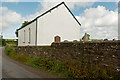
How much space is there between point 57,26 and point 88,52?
9.93m

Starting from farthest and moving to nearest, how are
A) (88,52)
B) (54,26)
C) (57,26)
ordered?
(57,26), (54,26), (88,52)

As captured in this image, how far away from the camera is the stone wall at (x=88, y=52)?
4.33m

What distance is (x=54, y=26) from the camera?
14.3m

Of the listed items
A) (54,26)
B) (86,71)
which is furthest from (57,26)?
(86,71)

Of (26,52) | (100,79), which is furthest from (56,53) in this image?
(26,52)

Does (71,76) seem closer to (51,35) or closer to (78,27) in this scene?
(51,35)

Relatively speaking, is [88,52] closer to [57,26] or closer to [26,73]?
[26,73]

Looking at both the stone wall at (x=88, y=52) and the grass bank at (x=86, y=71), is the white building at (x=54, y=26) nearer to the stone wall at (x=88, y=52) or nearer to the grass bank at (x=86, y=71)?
the stone wall at (x=88, y=52)

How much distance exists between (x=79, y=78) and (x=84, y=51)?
160 cm

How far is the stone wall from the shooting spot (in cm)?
433

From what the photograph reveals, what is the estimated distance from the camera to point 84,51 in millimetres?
5480

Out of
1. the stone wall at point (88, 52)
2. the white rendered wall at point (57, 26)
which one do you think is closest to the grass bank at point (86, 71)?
the stone wall at point (88, 52)

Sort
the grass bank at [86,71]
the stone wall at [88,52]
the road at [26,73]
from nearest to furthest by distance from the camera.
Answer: the grass bank at [86,71]
the stone wall at [88,52]
the road at [26,73]

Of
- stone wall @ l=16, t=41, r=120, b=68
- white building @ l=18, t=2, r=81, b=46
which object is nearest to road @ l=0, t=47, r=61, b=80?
stone wall @ l=16, t=41, r=120, b=68
